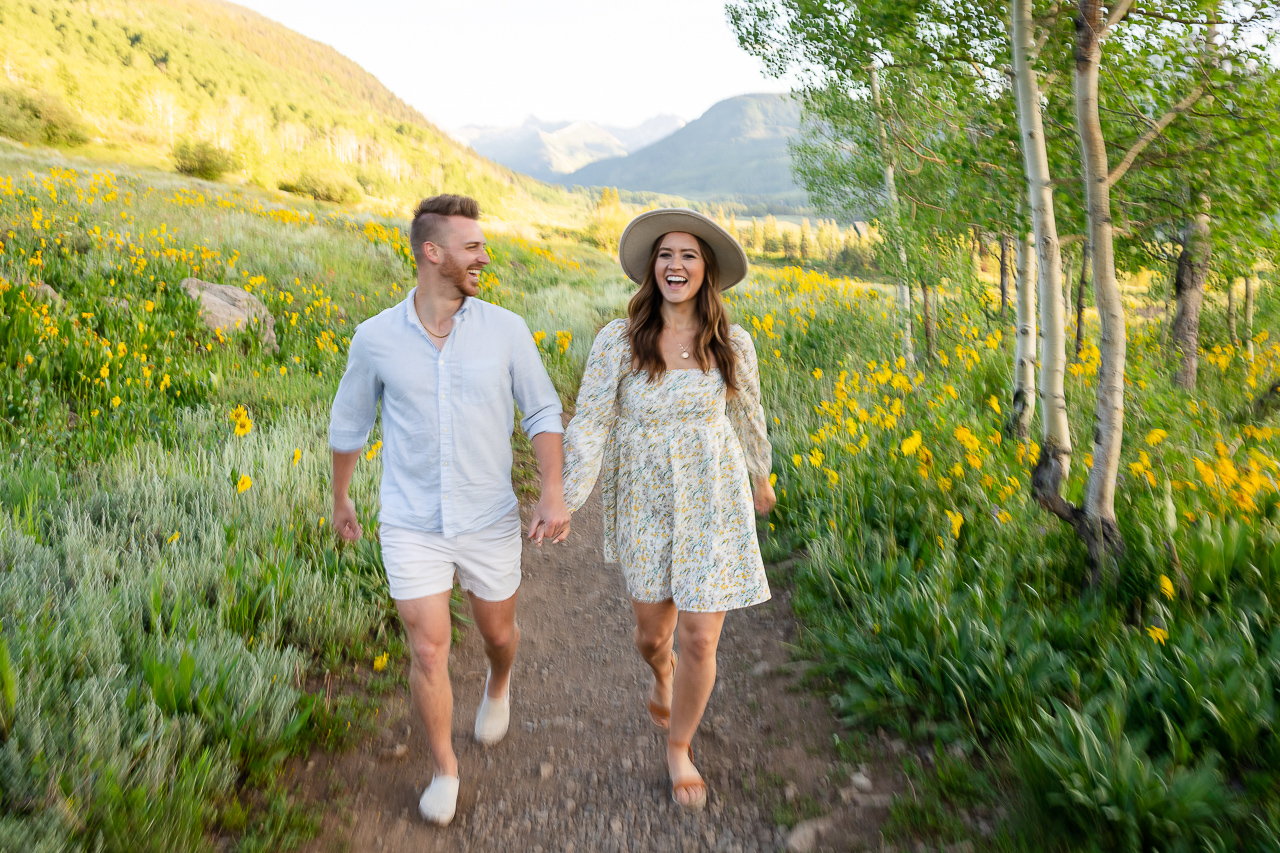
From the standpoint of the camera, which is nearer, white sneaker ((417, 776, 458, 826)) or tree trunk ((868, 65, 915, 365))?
white sneaker ((417, 776, 458, 826))

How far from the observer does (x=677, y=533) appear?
2479 millimetres

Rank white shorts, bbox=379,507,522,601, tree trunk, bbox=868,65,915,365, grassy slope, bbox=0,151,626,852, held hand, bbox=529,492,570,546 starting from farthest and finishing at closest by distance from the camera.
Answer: tree trunk, bbox=868,65,915,365
held hand, bbox=529,492,570,546
white shorts, bbox=379,507,522,601
grassy slope, bbox=0,151,626,852

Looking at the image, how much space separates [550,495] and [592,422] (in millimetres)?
332

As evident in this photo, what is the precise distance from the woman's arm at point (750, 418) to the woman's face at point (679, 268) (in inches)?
10.8

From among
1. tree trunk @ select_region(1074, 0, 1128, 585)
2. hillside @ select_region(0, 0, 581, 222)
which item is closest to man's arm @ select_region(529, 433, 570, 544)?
tree trunk @ select_region(1074, 0, 1128, 585)

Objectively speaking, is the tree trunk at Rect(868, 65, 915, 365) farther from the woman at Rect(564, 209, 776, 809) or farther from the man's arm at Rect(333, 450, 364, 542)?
the man's arm at Rect(333, 450, 364, 542)

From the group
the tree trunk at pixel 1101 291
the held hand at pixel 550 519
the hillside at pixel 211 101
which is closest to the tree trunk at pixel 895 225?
the tree trunk at pixel 1101 291

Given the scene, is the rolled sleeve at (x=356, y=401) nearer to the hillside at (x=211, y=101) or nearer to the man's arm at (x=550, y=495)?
the man's arm at (x=550, y=495)

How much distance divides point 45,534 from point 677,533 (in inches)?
128

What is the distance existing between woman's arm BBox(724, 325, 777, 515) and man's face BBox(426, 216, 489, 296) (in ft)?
3.46

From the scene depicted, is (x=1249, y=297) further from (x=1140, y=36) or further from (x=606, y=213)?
(x=606, y=213)

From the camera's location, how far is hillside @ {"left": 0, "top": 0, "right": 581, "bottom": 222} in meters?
45.3

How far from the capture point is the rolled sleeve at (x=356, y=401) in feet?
7.95

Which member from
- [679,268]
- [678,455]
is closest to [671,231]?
[679,268]
